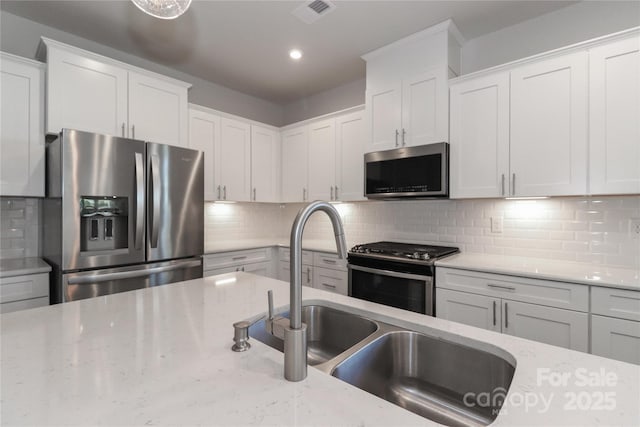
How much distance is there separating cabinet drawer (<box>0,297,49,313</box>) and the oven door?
7.36 feet

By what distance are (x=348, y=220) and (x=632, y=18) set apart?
9.08 feet

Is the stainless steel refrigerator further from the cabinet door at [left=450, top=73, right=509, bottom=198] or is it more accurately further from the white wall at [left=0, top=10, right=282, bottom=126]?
the cabinet door at [left=450, top=73, right=509, bottom=198]

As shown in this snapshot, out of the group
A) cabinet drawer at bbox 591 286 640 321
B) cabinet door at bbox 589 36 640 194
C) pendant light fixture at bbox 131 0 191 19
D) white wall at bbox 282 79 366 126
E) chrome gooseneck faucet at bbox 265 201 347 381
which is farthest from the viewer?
white wall at bbox 282 79 366 126

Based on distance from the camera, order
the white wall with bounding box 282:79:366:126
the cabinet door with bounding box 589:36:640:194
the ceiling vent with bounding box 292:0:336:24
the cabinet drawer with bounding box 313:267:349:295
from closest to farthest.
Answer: the cabinet door with bounding box 589:36:640:194
the ceiling vent with bounding box 292:0:336:24
the cabinet drawer with bounding box 313:267:349:295
the white wall with bounding box 282:79:366:126

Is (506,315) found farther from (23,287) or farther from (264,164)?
(23,287)

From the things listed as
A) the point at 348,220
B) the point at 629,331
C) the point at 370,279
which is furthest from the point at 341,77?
the point at 629,331

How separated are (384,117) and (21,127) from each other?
284 centimetres

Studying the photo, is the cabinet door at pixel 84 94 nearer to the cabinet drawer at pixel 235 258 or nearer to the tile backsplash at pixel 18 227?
the tile backsplash at pixel 18 227

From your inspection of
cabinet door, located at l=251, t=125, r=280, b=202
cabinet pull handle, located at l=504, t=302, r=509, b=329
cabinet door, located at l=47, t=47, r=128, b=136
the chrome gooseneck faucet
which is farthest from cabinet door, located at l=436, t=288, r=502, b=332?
cabinet door, located at l=47, t=47, r=128, b=136

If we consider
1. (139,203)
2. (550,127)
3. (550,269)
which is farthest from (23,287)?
(550,127)

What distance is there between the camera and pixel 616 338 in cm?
166

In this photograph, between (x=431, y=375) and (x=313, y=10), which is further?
(x=313, y=10)

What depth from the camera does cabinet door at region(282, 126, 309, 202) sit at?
3.70 m

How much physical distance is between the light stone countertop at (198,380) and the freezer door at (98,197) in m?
1.13
